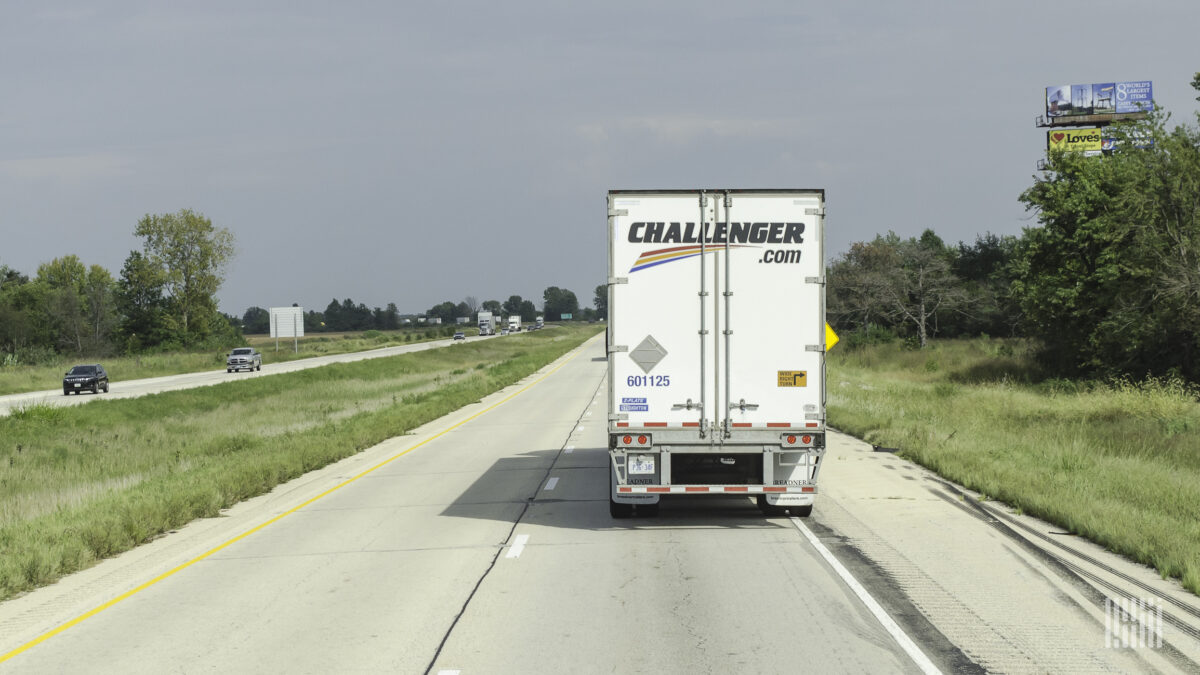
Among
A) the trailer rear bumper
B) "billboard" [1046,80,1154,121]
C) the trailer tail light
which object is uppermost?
"billboard" [1046,80,1154,121]

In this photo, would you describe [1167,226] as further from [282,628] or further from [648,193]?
[282,628]

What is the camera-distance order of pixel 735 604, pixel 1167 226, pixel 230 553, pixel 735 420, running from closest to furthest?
pixel 735 604 < pixel 230 553 < pixel 735 420 < pixel 1167 226

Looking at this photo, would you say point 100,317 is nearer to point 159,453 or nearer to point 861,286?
point 861,286

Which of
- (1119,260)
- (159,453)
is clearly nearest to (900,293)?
(1119,260)

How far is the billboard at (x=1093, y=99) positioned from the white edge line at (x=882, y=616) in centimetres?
7538

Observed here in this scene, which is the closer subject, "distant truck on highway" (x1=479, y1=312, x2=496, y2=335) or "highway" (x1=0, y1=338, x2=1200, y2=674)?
"highway" (x1=0, y1=338, x2=1200, y2=674)

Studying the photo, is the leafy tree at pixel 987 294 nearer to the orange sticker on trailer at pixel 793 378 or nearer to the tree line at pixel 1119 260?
the tree line at pixel 1119 260

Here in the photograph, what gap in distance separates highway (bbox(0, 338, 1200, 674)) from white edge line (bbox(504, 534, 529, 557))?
0.08 meters

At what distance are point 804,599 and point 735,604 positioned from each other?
24.4 inches

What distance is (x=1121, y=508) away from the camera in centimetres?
1281

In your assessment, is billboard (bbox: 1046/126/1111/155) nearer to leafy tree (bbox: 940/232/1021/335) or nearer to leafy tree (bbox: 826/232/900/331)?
leafy tree (bbox: 940/232/1021/335)

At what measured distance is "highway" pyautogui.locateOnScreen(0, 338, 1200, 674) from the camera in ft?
23.7

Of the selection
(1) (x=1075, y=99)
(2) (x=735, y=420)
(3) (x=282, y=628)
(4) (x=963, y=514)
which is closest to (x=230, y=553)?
(3) (x=282, y=628)

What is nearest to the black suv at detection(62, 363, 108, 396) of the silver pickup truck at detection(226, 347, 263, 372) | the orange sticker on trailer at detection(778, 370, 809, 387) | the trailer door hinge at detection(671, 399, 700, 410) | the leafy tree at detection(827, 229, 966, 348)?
the silver pickup truck at detection(226, 347, 263, 372)
